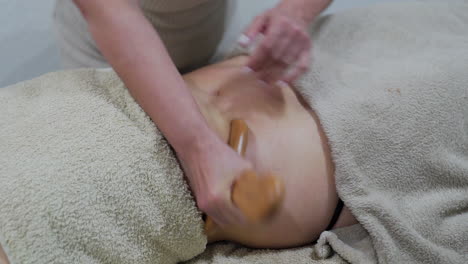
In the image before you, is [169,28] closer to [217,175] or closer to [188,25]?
[188,25]

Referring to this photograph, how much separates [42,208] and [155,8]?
49 cm

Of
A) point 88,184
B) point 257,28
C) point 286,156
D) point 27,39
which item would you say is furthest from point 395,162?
point 27,39

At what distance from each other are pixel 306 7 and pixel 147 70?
1.14ft

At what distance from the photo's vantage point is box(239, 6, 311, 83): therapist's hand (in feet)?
2.14

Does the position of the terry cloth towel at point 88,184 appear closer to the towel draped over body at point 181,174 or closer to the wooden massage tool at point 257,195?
the towel draped over body at point 181,174

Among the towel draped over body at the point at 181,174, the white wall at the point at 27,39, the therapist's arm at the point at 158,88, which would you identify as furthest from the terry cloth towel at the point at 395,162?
the white wall at the point at 27,39

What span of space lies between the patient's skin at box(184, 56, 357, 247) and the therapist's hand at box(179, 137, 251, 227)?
4.1 inches

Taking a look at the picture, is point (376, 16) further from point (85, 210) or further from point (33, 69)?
point (33, 69)

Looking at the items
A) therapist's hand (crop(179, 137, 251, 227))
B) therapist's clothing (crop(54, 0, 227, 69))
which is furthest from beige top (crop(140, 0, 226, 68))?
therapist's hand (crop(179, 137, 251, 227))

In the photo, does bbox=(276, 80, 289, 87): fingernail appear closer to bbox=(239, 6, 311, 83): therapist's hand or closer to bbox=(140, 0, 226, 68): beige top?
bbox=(239, 6, 311, 83): therapist's hand

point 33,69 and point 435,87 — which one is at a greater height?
point 435,87

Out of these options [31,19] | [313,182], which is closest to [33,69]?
[31,19]

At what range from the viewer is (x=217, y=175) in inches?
20.1

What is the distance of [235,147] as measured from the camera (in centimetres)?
61
